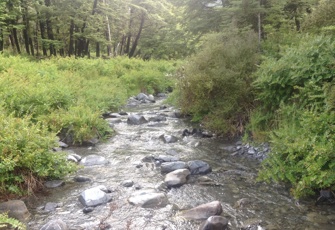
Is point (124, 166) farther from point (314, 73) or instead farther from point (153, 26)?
point (153, 26)

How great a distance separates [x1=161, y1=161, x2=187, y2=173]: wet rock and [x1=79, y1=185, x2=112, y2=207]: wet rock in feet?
5.90

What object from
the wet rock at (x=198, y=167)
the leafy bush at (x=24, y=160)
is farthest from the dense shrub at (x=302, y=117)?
the leafy bush at (x=24, y=160)

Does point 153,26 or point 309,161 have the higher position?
point 153,26

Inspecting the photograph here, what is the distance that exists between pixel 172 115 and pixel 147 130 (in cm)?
267

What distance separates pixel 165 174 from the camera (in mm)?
7520

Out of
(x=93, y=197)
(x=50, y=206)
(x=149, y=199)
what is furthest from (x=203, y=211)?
(x=50, y=206)

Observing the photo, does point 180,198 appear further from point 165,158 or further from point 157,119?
point 157,119

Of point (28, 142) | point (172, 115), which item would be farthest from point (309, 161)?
point (172, 115)

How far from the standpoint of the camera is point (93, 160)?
8430mm

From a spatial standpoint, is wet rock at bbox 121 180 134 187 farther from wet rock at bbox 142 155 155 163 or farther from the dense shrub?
the dense shrub

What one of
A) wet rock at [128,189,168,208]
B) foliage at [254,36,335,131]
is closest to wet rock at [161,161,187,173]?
wet rock at [128,189,168,208]

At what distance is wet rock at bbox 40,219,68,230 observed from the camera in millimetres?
4855

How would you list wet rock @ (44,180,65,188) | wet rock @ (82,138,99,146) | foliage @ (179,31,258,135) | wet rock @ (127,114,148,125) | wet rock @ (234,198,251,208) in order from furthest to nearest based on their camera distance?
wet rock @ (127,114,148,125)
foliage @ (179,31,258,135)
wet rock @ (82,138,99,146)
wet rock @ (44,180,65,188)
wet rock @ (234,198,251,208)

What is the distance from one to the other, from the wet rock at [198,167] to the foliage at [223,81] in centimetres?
293
